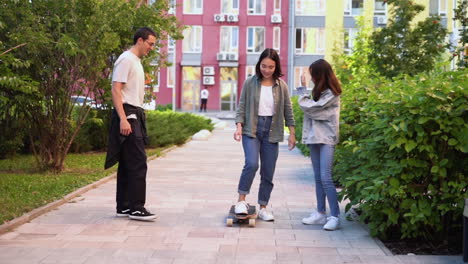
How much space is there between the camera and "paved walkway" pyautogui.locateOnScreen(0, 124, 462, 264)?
5320 mm

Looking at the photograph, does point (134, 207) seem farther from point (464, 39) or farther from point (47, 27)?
point (464, 39)

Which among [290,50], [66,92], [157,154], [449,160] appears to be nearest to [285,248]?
[449,160]

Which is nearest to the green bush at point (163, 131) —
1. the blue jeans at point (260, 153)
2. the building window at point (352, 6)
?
the blue jeans at point (260, 153)

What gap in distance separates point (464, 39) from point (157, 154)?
24.9 feet

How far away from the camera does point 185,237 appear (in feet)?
20.1

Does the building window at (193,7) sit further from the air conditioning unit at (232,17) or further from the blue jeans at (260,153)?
the blue jeans at (260,153)

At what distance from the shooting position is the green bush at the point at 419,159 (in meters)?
5.44

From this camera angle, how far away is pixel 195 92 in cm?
5209

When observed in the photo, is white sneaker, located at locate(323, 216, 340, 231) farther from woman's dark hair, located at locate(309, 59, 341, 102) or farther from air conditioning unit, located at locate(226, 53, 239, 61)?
air conditioning unit, located at locate(226, 53, 239, 61)

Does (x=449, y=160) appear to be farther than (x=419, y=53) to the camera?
No

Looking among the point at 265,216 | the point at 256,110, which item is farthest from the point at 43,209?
the point at 256,110

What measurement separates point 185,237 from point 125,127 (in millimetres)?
A: 1360

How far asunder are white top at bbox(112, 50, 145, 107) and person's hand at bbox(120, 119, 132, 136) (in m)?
0.25

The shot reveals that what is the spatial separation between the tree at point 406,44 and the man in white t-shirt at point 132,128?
15.2m
